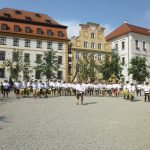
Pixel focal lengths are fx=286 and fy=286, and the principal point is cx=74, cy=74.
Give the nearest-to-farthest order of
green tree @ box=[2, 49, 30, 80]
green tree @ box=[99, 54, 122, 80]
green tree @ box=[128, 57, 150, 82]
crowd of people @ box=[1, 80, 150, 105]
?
crowd of people @ box=[1, 80, 150, 105]
green tree @ box=[2, 49, 30, 80]
green tree @ box=[99, 54, 122, 80]
green tree @ box=[128, 57, 150, 82]

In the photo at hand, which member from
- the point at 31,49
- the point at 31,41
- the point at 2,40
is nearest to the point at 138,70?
the point at 31,49

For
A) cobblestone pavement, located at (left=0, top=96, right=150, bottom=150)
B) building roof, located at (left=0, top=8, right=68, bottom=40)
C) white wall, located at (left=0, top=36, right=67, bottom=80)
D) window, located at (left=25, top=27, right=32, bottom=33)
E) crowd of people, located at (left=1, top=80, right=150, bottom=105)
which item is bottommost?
cobblestone pavement, located at (left=0, top=96, right=150, bottom=150)

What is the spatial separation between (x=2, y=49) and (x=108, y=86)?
24540 mm

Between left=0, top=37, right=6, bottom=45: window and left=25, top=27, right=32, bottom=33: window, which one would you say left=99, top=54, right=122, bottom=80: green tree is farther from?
left=0, top=37, right=6, bottom=45: window

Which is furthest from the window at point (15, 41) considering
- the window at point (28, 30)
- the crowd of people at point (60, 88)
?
the crowd of people at point (60, 88)

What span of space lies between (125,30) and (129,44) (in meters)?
3.79

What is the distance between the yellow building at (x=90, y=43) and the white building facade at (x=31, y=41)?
6.84 ft

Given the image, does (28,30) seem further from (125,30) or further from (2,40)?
(125,30)

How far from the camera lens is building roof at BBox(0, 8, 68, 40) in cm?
5103

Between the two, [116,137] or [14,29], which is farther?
[14,29]

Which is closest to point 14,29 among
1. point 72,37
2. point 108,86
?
point 72,37

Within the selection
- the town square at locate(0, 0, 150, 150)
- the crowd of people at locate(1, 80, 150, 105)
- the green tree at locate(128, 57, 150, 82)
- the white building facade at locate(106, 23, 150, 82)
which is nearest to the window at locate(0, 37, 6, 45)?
the town square at locate(0, 0, 150, 150)

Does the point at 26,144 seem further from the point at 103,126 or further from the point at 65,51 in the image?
the point at 65,51

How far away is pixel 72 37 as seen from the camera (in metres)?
56.3
